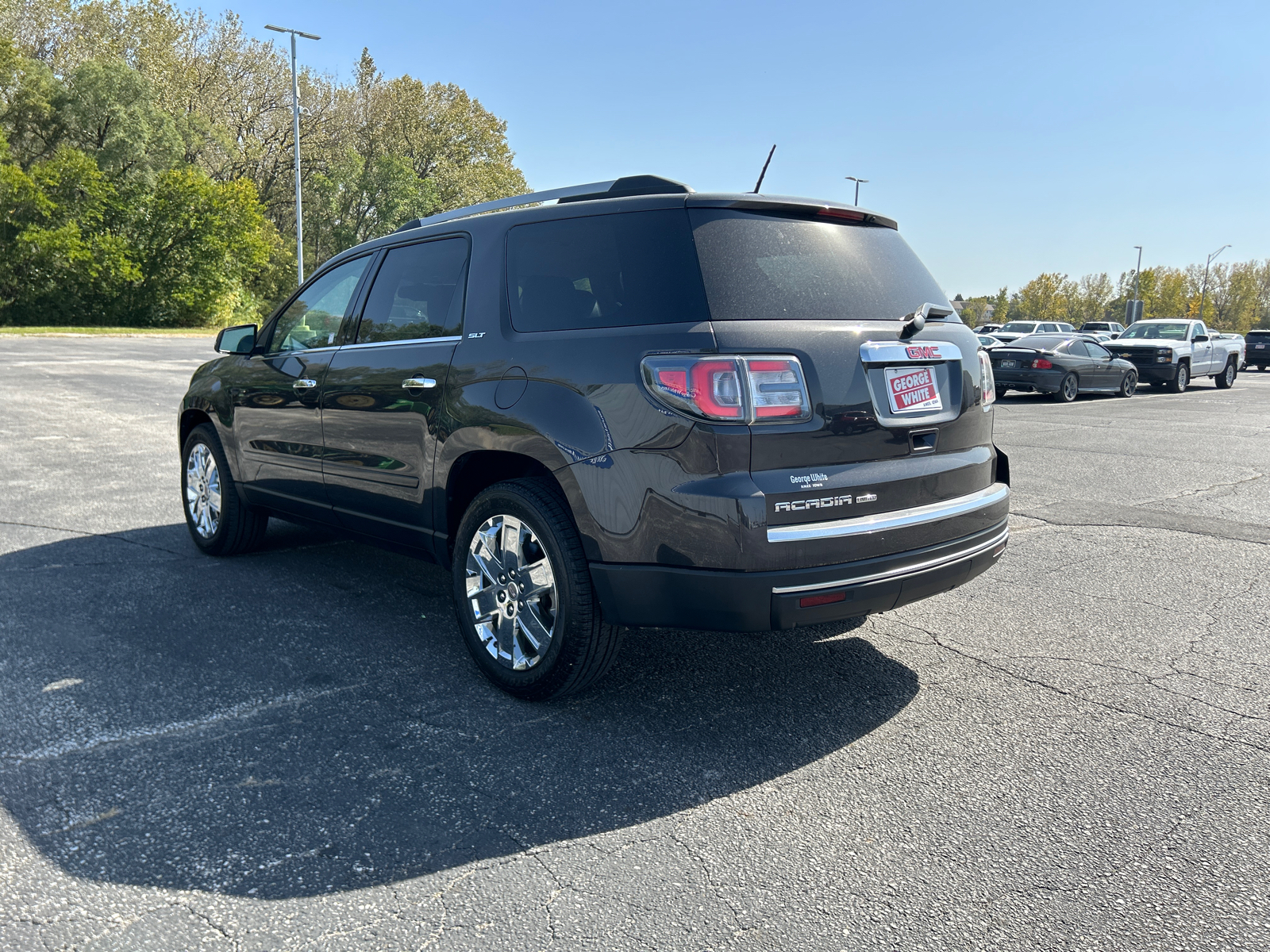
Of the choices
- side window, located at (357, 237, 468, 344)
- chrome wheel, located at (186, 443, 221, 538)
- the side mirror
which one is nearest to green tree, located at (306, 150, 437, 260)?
chrome wheel, located at (186, 443, 221, 538)

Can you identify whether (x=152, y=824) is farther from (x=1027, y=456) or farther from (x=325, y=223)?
(x=325, y=223)

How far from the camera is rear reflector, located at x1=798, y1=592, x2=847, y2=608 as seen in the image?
3.18 metres

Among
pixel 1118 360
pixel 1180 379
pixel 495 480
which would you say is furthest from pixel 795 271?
pixel 1180 379

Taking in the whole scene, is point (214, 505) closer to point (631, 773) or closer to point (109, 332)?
point (631, 773)

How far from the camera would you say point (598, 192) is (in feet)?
12.6

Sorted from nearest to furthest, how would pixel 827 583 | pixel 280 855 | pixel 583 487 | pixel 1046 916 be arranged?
pixel 1046 916
pixel 280 855
pixel 827 583
pixel 583 487

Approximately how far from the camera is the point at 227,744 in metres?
3.32

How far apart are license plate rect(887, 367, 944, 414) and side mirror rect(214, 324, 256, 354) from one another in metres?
3.78

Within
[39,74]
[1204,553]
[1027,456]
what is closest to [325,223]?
[39,74]

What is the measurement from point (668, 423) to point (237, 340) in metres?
3.57

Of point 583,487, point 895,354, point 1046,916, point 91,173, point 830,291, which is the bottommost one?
point 1046,916

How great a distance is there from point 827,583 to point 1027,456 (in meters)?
8.66

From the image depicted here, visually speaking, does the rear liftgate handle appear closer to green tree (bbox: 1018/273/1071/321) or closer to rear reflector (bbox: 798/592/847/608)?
rear reflector (bbox: 798/592/847/608)

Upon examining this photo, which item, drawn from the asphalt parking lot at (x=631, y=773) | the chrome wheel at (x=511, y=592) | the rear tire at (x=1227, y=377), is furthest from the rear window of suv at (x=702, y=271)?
the rear tire at (x=1227, y=377)
